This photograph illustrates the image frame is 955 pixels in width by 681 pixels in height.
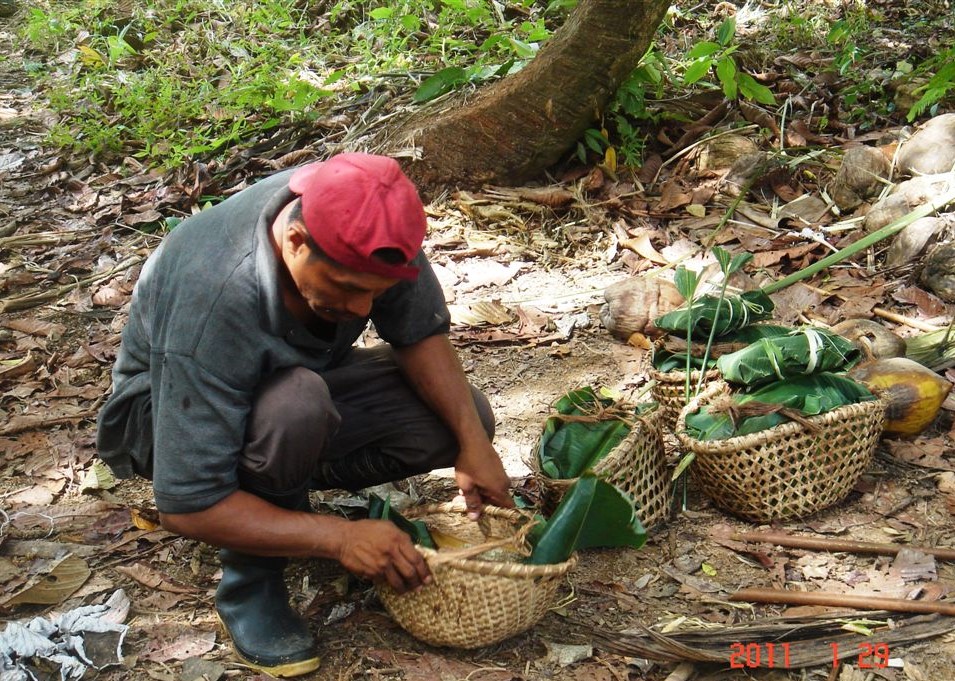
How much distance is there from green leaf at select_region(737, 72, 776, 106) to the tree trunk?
550 mm

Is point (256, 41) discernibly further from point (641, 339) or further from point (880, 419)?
point (880, 419)

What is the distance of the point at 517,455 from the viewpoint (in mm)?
2926

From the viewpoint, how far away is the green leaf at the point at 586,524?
79.6 inches

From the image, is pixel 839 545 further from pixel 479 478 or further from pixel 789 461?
pixel 479 478

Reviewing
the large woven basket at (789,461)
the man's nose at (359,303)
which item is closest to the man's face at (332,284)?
the man's nose at (359,303)

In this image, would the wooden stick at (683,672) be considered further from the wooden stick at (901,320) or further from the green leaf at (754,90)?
the green leaf at (754,90)

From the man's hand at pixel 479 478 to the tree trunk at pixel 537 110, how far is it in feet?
8.00

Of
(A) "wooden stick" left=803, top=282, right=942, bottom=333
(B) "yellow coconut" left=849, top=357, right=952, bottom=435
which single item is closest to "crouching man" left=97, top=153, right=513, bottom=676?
(B) "yellow coconut" left=849, top=357, right=952, bottom=435

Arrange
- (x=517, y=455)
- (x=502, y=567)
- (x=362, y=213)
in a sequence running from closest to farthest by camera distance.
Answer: (x=362, y=213) → (x=502, y=567) → (x=517, y=455)

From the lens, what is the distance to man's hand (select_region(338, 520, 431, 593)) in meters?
1.95

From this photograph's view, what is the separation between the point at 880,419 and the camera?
99.8 inches

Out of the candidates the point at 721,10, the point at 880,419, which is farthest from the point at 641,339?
the point at 721,10

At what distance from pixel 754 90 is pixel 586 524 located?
303cm
